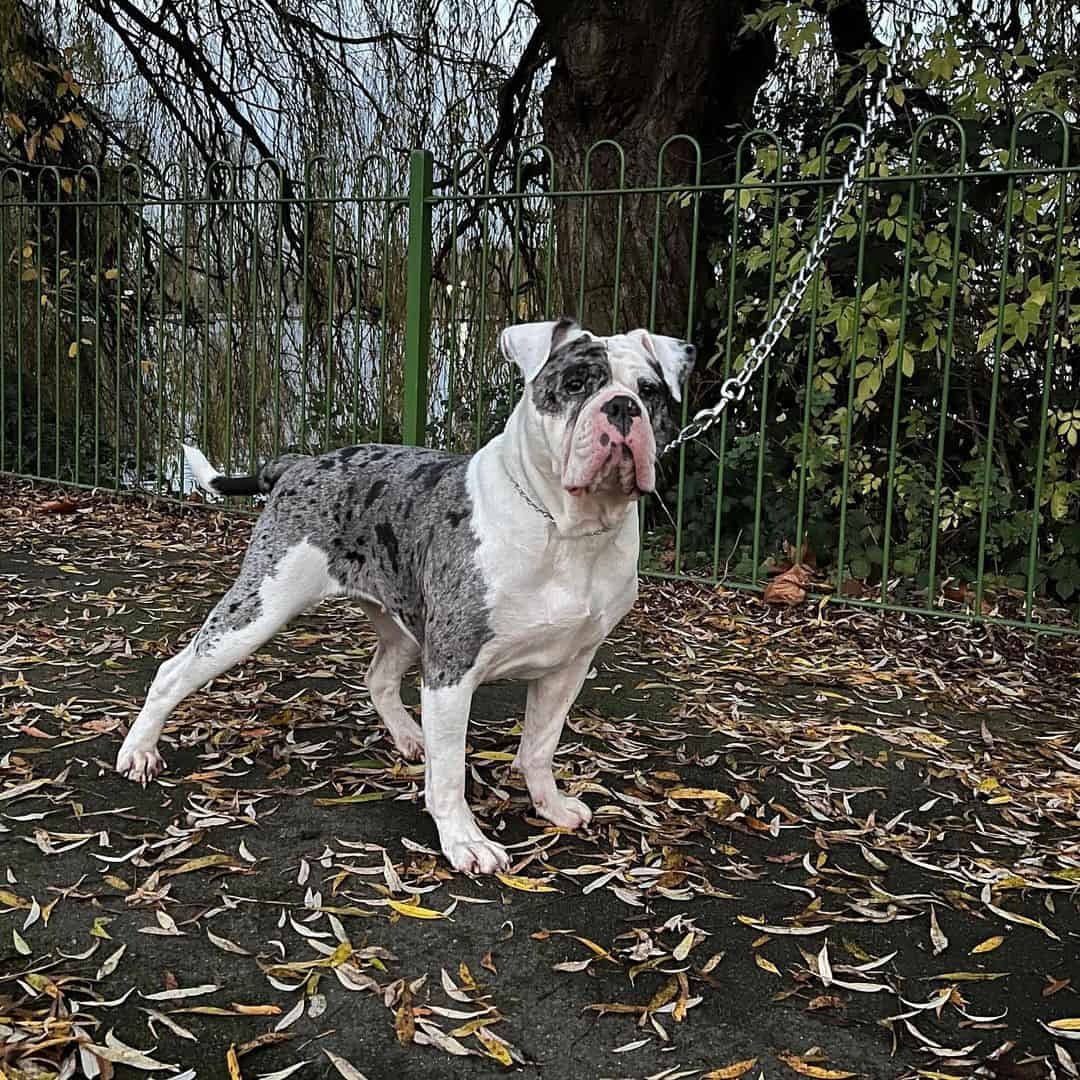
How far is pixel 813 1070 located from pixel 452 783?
1.24 meters

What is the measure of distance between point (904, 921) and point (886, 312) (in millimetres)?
4223

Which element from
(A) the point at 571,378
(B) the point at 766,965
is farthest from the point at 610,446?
(B) the point at 766,965

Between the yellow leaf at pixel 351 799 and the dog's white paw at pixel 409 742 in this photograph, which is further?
the dog's white paw at pixel 409 742

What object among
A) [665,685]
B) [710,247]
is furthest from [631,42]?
[665,685]

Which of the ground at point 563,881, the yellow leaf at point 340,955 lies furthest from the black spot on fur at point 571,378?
the yellow leaf at point 340,955

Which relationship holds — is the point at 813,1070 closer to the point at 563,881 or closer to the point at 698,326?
the point at 563,881

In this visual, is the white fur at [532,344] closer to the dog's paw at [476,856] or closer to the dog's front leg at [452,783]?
the dog's front leg at [452,783]

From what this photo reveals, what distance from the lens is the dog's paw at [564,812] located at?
3.53m

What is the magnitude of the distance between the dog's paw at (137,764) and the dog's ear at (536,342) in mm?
1758

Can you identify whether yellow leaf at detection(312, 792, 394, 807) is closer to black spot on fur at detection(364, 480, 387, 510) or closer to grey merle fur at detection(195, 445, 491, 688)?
grey merle fur at detection(195, 445, 491, 688)

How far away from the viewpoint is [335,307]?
9.24 metres

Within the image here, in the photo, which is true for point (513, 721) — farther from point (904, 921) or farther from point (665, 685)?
point (904, 921)

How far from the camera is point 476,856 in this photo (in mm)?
3193

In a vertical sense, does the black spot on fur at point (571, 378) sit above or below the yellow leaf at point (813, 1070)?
above
